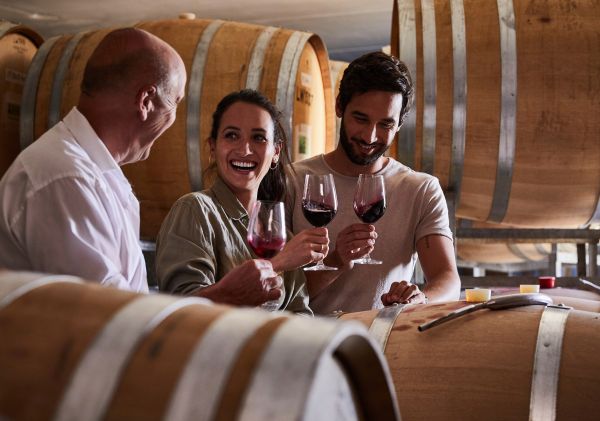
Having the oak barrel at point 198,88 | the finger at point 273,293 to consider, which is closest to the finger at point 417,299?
the finger at point 273,293

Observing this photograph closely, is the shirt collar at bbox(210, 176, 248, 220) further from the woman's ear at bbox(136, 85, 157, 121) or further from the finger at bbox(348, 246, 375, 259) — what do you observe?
the woman's ear at bbox(136, 85, 157, 121)

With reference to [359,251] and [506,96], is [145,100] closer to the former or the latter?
[359,251]

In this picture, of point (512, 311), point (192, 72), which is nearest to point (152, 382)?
point (512, 311)

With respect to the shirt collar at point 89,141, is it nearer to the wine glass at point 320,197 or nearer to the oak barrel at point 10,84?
the wine glass at point 320,197

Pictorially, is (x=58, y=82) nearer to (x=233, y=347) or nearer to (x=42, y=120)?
(x=42, y=120)

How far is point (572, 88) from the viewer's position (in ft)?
11.4

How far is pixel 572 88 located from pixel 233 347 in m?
2.94

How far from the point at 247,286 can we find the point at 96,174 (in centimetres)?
39

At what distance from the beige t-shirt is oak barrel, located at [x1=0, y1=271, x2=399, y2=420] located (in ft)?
5.80

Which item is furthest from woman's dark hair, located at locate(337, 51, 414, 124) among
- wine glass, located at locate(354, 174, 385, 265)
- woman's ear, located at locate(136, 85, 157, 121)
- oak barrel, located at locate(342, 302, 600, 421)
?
oak barrel, located at locate(342, 302, 600, 421)

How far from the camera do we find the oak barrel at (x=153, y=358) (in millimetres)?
812

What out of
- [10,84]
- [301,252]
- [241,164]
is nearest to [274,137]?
[241,164]

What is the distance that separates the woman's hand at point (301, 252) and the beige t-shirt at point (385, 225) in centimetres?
54

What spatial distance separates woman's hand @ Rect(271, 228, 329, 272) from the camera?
6.98ft
